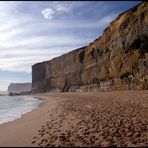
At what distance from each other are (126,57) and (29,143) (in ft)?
89.1

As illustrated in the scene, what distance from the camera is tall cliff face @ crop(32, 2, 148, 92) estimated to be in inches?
1161

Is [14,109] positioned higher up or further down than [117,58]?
further down

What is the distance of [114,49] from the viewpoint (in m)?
37.6

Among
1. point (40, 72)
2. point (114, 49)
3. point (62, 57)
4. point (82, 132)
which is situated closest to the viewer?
point (82, 132)

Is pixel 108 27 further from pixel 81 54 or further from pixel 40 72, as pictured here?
pixel 40 72

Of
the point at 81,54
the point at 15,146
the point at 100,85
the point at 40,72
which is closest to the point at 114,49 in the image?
the point at 100,85

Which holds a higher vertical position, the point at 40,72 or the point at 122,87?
the point at 40,72

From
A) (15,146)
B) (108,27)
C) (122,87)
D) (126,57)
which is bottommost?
(15,146)

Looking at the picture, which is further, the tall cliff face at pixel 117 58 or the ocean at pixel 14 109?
the tall cliff face at pixel 117 58

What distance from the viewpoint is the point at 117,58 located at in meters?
36.2

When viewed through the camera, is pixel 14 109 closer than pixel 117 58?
Yes

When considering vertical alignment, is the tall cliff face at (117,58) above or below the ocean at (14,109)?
above

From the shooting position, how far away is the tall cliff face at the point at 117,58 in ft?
96.8

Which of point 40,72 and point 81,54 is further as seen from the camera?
point 40,72
